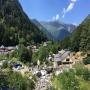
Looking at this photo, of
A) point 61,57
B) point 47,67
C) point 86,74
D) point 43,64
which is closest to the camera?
point 86,74

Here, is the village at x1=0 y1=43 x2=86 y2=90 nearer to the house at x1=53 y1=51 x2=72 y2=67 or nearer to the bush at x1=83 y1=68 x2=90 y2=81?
the house at x1=53 y1=51 x2=72 y2=67

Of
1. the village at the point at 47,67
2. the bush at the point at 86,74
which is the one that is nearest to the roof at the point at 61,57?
the village at the point at 47,67

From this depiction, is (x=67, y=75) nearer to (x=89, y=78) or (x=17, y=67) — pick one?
(x=89, y=78)

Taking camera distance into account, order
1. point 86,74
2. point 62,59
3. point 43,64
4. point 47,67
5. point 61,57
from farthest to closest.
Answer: point 61,57, point 62,59, point 43,64, point 47,67, point 86,74

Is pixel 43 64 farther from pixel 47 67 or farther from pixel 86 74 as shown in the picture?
pixel 86 74

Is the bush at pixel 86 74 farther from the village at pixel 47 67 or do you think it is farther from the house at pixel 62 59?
the house at pixel 62 59

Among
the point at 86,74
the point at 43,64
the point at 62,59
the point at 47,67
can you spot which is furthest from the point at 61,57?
the point at 86,74

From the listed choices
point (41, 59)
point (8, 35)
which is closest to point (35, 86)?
point (41, 59)

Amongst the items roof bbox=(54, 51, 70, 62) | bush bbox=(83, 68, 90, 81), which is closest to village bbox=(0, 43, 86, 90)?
roof bbox=(54, 51, 70, 62)

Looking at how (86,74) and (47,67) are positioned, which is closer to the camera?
(86,74)

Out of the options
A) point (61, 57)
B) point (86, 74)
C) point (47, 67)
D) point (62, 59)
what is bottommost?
point (86, 74)

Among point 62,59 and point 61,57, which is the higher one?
point 61,57
